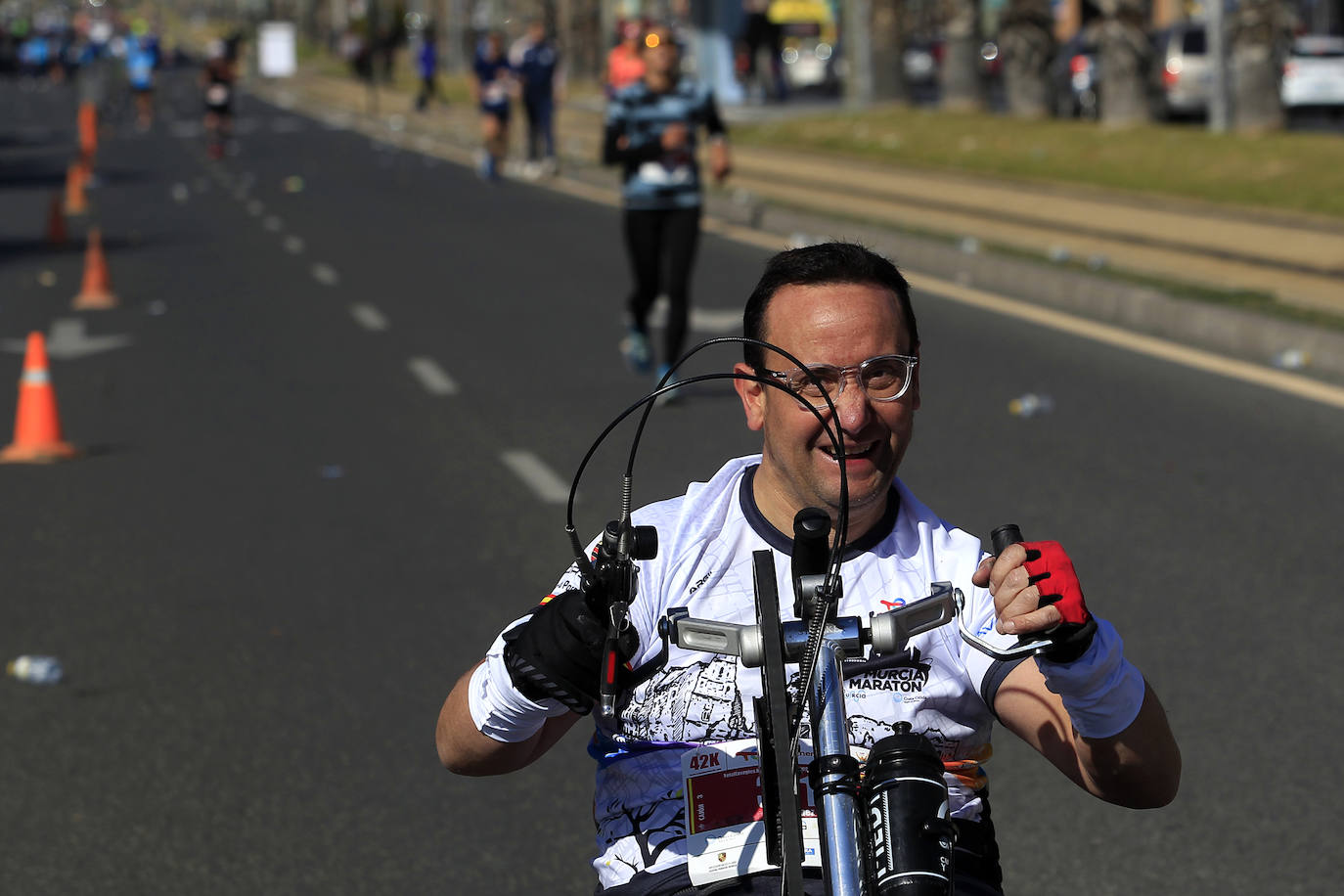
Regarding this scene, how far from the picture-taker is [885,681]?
3152 mm

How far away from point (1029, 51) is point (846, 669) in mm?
30210

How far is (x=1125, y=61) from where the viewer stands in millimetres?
28578

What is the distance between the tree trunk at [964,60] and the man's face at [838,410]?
33.3 m

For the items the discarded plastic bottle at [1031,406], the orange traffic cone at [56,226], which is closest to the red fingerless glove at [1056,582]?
the discarded plastic bottle at [1031,406]

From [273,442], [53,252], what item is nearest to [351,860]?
[273,442]

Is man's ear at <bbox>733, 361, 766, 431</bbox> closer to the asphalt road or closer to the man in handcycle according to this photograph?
the man in handcycle

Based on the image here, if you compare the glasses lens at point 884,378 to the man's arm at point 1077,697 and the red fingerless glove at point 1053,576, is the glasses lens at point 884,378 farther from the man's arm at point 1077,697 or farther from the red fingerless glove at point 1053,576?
the red fingerless glove at point 1053,576

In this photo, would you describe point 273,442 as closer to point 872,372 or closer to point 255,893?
point 255,893


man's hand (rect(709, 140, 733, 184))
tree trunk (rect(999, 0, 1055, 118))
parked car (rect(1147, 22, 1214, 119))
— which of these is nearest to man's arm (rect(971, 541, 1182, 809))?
man's hand (rect(709, 140, 733, 184))

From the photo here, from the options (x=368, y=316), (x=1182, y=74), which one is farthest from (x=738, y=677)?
(x=1182, y=74)

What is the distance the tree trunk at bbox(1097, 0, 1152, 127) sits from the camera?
28.4 m

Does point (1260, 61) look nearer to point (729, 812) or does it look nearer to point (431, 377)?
point (431, 377)

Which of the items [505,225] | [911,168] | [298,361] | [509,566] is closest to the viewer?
[509,566]

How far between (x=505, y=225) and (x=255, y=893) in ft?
65.9
